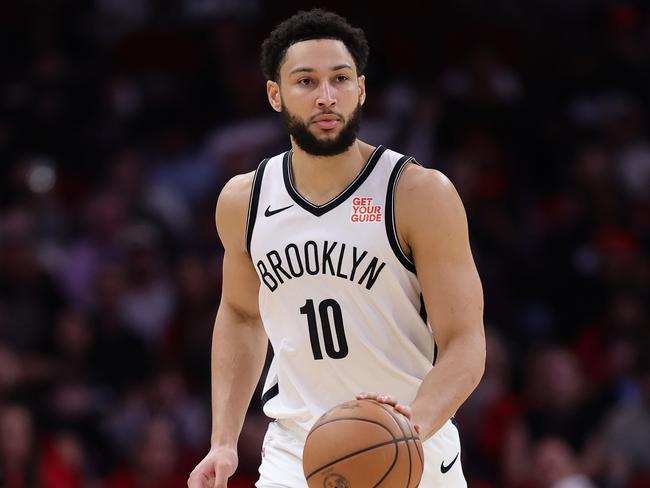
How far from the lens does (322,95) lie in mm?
4812

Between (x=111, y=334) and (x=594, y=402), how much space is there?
3.74m

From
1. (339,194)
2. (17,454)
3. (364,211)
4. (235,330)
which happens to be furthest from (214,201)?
(364,211)

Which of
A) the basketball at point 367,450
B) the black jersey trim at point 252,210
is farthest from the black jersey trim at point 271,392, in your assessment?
the basketball at point 367,450

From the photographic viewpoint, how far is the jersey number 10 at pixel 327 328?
4895 mm

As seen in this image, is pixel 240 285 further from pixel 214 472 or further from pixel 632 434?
pixel 632 434

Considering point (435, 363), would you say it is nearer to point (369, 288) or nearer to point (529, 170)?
point (369, 288)

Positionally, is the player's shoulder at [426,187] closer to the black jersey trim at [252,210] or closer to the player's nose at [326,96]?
the player's nose at [326,96]

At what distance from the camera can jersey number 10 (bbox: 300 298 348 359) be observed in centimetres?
489

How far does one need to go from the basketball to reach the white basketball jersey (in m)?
0.68

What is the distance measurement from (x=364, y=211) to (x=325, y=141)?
0.31m

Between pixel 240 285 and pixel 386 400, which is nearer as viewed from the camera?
pixel 386 400

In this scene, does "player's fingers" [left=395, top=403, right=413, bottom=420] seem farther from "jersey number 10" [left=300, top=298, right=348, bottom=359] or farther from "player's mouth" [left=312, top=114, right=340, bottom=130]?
"player's mouth" [left=312, top=114, right=340, bottom=130]

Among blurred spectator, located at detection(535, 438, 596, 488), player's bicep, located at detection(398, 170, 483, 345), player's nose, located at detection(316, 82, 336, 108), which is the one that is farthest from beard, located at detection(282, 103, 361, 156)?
blurred spectator, located at detection(535, 438, 596, 488)

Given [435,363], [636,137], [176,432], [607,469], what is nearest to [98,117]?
[176,432]
